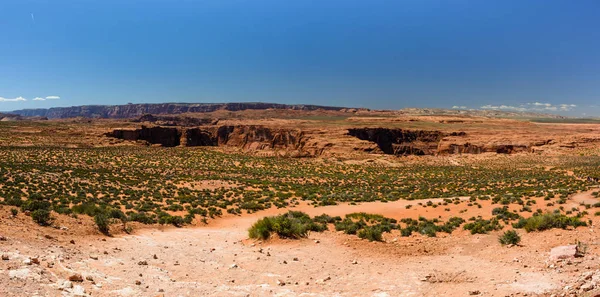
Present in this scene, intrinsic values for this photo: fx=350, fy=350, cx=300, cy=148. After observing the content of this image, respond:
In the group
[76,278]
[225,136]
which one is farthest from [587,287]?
[225,136]

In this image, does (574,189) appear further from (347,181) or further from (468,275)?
(468,275)

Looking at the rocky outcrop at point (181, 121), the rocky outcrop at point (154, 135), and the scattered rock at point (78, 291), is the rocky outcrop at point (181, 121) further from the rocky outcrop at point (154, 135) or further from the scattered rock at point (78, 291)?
the scattered rock at point (78, 291)

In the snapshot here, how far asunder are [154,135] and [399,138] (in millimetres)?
55911

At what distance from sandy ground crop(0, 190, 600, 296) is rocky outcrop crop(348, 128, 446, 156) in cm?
5999

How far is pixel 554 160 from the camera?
47.7 metres

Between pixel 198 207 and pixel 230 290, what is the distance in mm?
12812

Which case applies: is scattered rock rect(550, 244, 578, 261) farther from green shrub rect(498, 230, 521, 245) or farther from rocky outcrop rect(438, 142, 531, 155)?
rocky outcrop rect(438, 142, 531, 155)

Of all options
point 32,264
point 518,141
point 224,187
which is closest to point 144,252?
point 32,264

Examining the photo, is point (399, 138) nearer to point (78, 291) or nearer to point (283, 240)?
point (283, 240)

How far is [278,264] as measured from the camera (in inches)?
383

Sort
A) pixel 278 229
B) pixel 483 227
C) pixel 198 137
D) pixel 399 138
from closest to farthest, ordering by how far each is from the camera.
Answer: pixel 278 229, pixel 483 227, pixel 399 138, pixel 198 137

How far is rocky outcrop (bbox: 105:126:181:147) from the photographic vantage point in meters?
76.9

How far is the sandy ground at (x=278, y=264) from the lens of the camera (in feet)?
23.8

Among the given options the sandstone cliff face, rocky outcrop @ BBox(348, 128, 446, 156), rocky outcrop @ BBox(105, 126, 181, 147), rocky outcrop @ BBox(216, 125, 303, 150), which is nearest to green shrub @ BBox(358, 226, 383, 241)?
the sandstone cliff face
